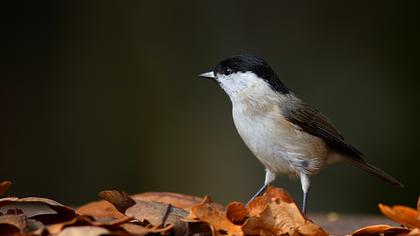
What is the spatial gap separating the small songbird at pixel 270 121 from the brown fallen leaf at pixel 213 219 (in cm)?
173

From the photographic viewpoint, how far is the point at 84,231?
1408 millimetres

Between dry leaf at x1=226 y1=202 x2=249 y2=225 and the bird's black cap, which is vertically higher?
the bird's black cap

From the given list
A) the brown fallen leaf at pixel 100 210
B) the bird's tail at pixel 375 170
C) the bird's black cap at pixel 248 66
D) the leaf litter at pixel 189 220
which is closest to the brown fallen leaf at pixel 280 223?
the leaf litter at pixel 189 220

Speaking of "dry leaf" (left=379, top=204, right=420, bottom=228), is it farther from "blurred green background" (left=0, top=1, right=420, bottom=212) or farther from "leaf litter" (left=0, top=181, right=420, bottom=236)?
"blurred green background" (left=0, top=1, right=420, bottom=212)

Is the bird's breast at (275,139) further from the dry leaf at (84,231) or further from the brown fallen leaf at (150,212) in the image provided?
the dry leaf at (84,231)

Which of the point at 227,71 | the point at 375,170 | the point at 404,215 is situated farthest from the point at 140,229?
the point at 375,170

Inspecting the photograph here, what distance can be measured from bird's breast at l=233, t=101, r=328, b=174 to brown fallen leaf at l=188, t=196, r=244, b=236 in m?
1.74

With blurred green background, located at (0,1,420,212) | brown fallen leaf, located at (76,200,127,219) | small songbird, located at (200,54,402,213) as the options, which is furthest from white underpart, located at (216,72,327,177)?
blurred green background, located at (0,1,420,212)

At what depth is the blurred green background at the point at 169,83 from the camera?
245 inches

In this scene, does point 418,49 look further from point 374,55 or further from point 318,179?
point 318,179

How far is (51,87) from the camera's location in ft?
21.2

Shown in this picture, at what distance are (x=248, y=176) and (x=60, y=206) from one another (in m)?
4.64

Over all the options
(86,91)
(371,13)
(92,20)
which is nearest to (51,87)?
(86,91)

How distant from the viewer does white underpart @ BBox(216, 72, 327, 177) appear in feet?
11.1
